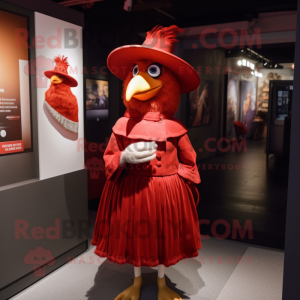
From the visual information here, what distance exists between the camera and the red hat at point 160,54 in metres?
2.03

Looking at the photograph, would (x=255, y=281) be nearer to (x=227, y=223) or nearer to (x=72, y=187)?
(x=227, y=223)

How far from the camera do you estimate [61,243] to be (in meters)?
2.77

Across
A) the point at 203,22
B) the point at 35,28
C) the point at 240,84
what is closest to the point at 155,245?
the point at 35,28

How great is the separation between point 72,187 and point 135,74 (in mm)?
1192

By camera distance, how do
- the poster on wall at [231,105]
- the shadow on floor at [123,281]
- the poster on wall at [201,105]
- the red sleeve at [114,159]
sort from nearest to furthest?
the red sleeve at [114,159], the shadow on floor at [123,281], the poster on wall at [201,105], the poster on wall at [231,105]

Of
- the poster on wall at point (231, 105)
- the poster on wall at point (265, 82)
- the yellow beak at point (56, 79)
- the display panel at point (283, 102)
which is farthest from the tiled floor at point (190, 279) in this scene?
the poster on wall at point (265, 82)

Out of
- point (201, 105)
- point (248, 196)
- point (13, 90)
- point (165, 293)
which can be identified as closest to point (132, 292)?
point (165, 293)

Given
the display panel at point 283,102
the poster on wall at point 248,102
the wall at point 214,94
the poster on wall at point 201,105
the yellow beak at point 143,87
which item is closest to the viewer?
the yellow beak at point 143,87

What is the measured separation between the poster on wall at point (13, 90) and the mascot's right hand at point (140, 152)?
2.93ft

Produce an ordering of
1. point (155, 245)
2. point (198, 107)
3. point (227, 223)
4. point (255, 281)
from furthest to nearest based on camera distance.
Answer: point (198, 107)
point (227, 223)
point (255, 281)
point (155, 245)

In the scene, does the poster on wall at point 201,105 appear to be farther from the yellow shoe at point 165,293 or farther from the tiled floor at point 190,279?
the yellow shoe at point 165,293

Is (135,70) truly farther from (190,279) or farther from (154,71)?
(190,279)

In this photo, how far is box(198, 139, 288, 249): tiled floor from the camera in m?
3.62

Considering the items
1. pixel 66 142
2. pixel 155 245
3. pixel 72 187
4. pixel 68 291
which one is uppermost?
pixel 66 142
